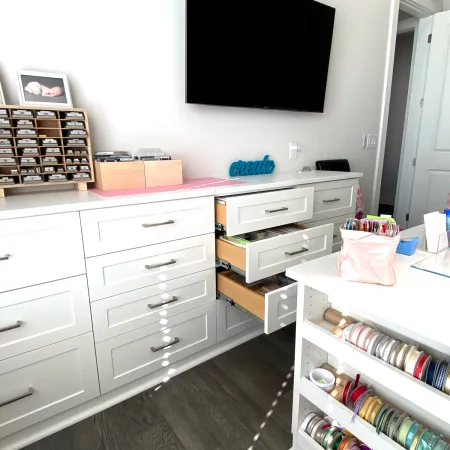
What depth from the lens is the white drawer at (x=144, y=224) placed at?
126 centimetres

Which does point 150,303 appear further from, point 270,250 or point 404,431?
point 404,431

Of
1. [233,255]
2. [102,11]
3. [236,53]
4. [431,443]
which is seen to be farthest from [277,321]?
[102,11]

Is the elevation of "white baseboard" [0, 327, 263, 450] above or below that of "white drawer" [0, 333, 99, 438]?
below

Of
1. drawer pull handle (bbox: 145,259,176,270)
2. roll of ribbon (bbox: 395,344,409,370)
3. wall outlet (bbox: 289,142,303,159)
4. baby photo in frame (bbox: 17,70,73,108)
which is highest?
baby photo in frame (bbox: 17,70,73,108)

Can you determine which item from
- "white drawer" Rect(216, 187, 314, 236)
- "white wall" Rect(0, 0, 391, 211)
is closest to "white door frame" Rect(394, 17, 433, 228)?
"white wall" Rect(0, 0, 391, 211)

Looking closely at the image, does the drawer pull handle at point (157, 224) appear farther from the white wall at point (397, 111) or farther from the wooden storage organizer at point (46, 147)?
the white wall at point (397, 111)

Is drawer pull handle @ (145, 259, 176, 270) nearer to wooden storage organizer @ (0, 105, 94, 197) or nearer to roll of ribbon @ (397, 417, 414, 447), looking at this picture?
wooden storage organizer @ (0, 105, 94, 197)

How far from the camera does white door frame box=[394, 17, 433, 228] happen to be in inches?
124

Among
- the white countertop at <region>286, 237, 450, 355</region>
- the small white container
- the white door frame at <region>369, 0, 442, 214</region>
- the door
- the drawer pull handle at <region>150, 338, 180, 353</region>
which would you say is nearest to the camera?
the white countertop at <region>286, 237, 450, 355</region>

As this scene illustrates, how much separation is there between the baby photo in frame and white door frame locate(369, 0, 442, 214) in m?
2.67

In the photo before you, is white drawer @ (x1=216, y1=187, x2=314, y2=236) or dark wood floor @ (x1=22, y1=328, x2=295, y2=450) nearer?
dark wood floor @ (x1=22, y1=328, x2=295, y2=450)

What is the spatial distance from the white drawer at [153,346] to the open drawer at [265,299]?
0.52 ft

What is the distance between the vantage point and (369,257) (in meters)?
0.92

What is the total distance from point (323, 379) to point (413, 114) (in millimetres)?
3121
